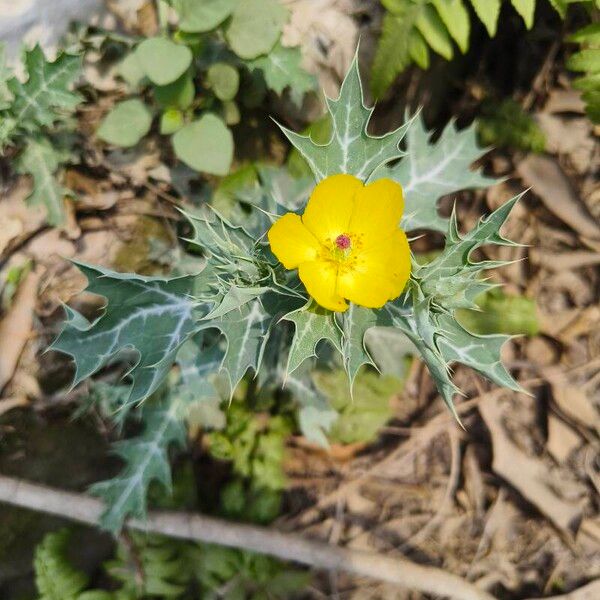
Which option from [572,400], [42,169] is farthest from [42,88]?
[572,400]

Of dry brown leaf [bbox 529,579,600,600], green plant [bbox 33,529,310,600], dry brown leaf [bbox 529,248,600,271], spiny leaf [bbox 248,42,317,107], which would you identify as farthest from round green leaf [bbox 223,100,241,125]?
dry brown leaf [bbox 529,579,600,600]

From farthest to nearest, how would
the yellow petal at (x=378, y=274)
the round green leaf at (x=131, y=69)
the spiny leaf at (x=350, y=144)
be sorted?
the round green leaf at (x=131, y=69), the spiny leaf at (x=350, y=144), the yellow petal at (x=378, y=274)

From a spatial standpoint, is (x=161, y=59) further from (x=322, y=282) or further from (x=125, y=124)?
(x=322, y=282)

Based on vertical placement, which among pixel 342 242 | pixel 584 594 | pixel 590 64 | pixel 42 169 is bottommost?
pixel 584 594

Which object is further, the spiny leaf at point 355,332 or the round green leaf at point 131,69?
the round green leaf at point 131,69

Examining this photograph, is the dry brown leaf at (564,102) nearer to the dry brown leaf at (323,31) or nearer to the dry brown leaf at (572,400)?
the dry brown leaf at (323,31)

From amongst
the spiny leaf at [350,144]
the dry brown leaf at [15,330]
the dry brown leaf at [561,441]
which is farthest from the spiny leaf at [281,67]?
the dry brown leaf at [561,441]

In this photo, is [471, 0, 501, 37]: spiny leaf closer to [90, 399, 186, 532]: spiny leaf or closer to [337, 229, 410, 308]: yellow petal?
[337, 229, 410, 308]: yellow petal
